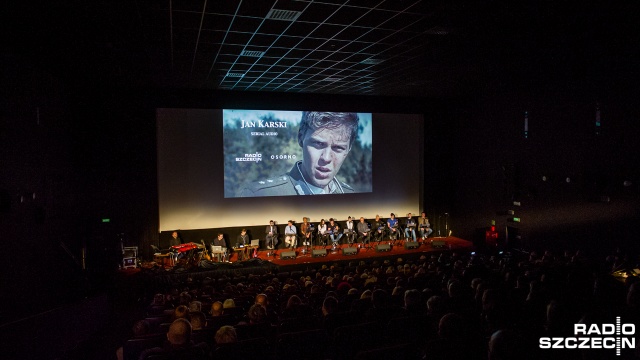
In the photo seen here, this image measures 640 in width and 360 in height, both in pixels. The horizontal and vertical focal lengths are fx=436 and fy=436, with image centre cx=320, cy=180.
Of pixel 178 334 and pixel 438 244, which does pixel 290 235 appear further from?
pixel 178 334

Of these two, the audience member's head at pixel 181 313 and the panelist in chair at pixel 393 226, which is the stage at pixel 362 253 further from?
the audience member's head at pixel 181 313

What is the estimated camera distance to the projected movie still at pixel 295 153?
14.4m

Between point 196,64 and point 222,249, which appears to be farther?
point 222,249

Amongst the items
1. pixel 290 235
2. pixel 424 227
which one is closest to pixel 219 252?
pixel 290 235

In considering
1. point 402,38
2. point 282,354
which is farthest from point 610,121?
point 282,354

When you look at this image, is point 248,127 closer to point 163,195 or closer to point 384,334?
point 163,195

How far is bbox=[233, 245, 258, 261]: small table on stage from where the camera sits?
13248mm

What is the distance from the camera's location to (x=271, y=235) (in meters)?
14.0

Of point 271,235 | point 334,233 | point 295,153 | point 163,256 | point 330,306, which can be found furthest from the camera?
point 295,153

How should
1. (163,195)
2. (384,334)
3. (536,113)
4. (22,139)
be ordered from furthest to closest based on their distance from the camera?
1. (163,195)
2. (536,113)
3. (22,139)
4. (384,334)

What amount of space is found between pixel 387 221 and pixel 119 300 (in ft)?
29.3

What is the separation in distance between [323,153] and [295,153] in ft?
3.22

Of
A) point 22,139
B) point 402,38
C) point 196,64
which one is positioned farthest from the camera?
point 196,64

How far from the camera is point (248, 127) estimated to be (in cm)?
1439
